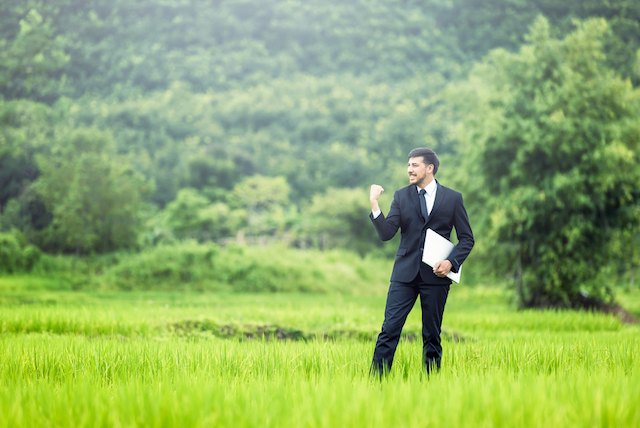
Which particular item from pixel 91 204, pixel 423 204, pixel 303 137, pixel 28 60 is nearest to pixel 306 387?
pixel 423 204

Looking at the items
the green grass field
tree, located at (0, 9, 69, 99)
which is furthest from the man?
tree, located at (0, 9, 69, 99)

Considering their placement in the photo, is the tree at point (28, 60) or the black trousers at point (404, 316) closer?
the black trousers at point (404, 316)

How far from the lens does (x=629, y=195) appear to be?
12844mm

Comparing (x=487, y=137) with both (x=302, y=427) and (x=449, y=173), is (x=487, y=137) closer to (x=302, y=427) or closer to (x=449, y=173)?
(x=449, y=173)

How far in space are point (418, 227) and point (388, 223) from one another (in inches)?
11.3

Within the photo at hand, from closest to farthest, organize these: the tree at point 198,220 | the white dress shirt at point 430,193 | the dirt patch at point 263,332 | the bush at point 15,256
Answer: the white dress shirt at point 430,193
the dirt patch at point 263,332
the bush at point 15,256
the tree at point 198,220

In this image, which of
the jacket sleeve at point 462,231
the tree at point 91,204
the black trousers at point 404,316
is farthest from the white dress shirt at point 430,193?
the tree at point 91,204

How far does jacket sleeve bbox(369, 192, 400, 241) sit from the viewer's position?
4105mm

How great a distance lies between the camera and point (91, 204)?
73.8 ft

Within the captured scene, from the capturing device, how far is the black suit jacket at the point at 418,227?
4203mm

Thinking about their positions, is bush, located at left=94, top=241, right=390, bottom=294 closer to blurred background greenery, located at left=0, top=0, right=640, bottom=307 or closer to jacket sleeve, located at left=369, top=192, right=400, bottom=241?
blurred background greenery, located at left=0, top=0, right=640, bottom=307

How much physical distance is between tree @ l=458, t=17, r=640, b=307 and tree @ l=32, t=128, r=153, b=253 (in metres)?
15.7

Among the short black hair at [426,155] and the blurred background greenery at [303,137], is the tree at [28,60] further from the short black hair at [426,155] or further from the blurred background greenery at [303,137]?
the short black hair at [426,155]

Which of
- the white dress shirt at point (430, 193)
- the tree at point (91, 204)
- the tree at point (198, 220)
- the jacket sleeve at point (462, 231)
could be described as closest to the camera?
the jacket sleeve at point (462, 231)
